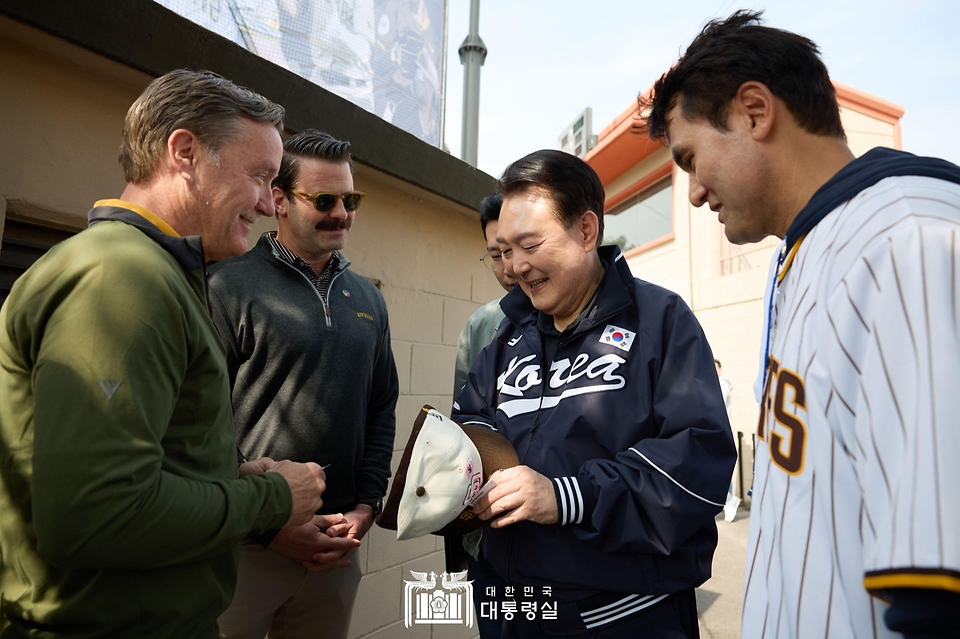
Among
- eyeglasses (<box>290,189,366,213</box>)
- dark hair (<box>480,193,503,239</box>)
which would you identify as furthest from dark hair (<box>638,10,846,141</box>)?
dark hair (<box>480,193,503,239</box>)

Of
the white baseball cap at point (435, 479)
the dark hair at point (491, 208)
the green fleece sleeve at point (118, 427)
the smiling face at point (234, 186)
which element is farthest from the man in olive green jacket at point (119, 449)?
the dark hair at point (491, 208)

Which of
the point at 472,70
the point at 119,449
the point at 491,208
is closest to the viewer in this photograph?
the point at 119,449

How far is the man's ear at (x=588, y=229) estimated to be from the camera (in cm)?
170

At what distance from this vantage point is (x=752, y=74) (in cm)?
100

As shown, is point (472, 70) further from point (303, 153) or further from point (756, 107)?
point (756, 107)

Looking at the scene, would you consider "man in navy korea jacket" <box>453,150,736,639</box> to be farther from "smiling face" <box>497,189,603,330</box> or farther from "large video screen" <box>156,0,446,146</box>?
"large video screen" <box>156,0,446,146</box>

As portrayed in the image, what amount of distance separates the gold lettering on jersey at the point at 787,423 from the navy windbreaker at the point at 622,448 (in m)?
0.52

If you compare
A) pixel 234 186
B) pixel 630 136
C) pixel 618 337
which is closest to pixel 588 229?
pixel 618 337

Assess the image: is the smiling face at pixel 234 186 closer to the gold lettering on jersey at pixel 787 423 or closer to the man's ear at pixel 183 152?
the man's ear at pixel 183 152

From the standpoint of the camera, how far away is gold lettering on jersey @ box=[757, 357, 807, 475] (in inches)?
29.3

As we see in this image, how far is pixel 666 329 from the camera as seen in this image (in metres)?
1.50

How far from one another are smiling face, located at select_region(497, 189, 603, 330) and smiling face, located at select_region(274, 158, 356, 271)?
81 cm

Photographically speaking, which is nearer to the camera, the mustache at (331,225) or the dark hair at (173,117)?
the dark hair at (173,117)

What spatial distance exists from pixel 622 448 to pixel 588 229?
2.25ft
